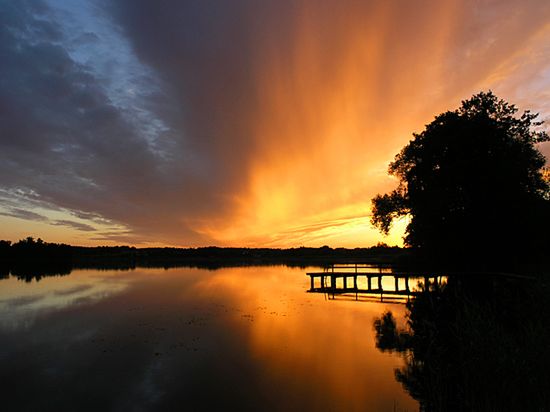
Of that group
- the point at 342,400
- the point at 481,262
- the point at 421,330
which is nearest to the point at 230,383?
the point at 342,400

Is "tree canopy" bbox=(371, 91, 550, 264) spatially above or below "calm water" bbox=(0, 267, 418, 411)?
above

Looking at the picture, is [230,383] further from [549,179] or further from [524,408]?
[549,179]

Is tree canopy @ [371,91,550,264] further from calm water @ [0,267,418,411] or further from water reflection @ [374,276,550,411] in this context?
water reflection @ [374,276,550,411]

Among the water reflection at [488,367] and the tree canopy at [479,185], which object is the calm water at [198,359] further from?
the tree canopy at [479,185]

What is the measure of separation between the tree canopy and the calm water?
9229 millimetres

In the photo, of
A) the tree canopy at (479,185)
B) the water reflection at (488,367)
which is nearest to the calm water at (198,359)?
the water reflection at (488,367)

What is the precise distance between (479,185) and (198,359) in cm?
2741

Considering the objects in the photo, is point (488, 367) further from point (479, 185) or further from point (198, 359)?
point (479, 185)

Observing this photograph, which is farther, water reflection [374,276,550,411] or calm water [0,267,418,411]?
calm water [0,267,418,411]

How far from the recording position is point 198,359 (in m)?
17.1

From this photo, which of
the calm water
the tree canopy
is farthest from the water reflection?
the tree canopy

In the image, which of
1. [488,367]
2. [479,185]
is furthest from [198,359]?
[479,185]

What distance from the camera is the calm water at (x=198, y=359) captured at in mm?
12484

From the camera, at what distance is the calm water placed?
1248 cm
